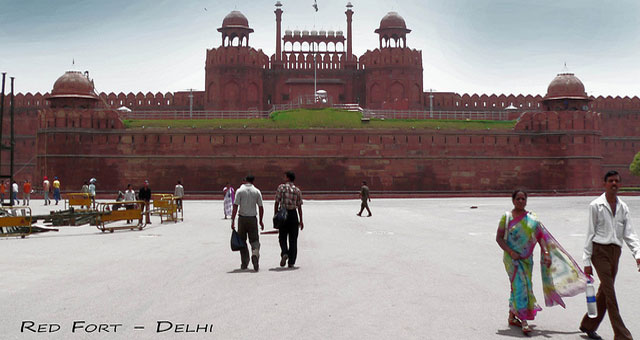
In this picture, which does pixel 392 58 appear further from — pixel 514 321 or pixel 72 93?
pixel 514 321

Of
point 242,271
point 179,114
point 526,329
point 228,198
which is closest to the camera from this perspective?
point 526,329

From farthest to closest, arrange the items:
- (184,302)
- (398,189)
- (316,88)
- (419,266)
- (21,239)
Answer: (316,88) < (398,189) < (21,239) < (419,266) < (184,302)

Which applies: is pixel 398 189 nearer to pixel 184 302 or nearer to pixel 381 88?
pixel 381 88

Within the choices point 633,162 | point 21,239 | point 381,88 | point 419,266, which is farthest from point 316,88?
point 419,266

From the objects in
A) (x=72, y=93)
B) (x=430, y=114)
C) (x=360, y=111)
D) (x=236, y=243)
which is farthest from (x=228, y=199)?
(x=430, y=114)

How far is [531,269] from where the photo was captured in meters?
4.70

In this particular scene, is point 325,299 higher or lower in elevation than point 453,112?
lower

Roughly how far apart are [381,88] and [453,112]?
16.8 ft

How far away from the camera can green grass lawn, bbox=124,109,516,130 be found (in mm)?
31611

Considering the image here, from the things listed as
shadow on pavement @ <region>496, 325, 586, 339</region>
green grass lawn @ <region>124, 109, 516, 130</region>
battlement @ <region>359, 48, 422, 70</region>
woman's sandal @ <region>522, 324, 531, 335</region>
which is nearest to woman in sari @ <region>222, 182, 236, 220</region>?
shadow on pavement @ <region>496, 325, 586, 339</region>

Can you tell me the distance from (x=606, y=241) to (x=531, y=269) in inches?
24.7

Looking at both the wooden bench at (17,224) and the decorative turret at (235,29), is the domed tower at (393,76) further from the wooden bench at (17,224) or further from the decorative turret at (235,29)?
the wooden bench at (17,224)

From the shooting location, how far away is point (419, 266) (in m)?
7.55

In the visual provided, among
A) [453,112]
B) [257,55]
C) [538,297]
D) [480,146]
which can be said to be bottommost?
[538,297]
